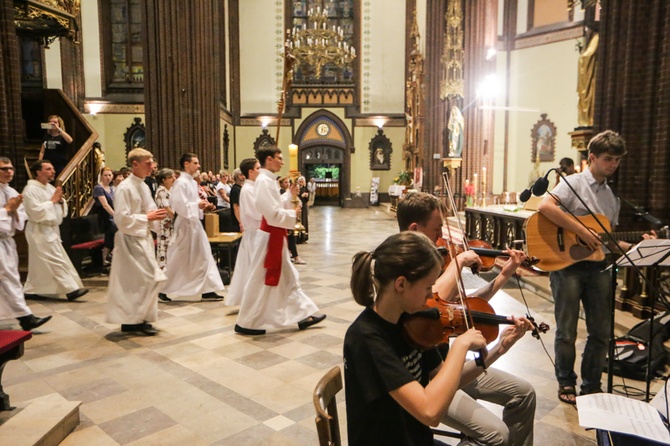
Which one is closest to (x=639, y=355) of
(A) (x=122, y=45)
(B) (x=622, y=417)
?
(B) (x=622, y=417)

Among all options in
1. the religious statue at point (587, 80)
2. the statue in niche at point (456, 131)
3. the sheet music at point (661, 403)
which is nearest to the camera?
the sheet music at point (661, 403)

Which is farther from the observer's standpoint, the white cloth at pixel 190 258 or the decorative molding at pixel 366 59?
the decorative molding at pixel 366 59

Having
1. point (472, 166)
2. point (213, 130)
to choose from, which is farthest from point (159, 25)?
point (472, 166)

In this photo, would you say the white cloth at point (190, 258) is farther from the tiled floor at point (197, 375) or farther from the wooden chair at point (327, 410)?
the wooden chair at point (327, 410)

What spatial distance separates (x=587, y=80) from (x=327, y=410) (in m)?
7.40

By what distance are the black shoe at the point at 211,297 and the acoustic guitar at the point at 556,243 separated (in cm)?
452

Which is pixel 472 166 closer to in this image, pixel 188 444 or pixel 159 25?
pixel 159 25

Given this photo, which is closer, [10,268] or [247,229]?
[10,268]

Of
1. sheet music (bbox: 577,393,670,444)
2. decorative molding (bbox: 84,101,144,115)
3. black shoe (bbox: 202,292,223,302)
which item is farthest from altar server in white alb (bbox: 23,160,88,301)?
decorative molding (bbox: 84,101,144,115)

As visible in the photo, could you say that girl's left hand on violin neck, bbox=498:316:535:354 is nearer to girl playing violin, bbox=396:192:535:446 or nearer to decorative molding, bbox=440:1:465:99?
girl playing violin, bbox=396:192:535:446

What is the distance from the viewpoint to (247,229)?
5.37 m

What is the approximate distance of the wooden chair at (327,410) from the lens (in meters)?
1.41

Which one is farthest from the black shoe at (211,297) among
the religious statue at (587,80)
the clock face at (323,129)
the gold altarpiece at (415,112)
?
the clock face at (323,129)

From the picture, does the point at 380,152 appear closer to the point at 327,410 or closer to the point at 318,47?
the point at 318,47
